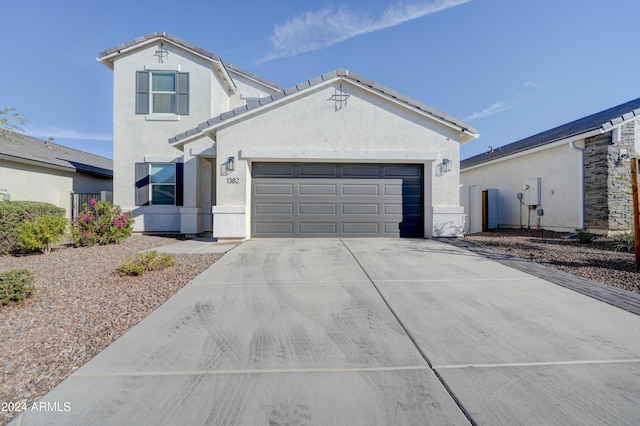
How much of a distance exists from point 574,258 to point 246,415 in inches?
305

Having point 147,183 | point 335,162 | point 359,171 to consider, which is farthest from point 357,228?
point 147,183

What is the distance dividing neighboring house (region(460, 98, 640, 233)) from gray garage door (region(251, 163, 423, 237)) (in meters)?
4.49

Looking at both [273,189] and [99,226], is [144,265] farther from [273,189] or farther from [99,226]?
[273,189]

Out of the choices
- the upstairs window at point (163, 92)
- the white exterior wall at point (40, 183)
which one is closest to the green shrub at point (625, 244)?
the upstairs window at point (163, 92)

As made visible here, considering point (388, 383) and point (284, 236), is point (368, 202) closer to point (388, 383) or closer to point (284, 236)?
point (284, 236)

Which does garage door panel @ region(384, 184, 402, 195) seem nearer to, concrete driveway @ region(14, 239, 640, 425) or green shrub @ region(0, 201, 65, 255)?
concrete driveway @ region(14, 239, 640, 425)

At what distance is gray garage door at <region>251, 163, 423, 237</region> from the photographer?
958 cm

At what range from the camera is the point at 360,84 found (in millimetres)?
9195

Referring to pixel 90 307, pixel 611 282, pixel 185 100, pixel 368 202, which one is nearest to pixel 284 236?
pixel 368 202

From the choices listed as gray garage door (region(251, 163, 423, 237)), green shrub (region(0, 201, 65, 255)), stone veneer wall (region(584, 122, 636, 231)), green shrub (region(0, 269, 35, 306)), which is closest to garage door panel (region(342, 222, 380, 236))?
gray garage door (region(251, 163, 423, 237))

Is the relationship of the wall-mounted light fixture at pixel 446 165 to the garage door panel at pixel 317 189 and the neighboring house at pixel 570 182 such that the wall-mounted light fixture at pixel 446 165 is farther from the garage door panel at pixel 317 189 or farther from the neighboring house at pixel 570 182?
the garage door panel at pixel 317 189

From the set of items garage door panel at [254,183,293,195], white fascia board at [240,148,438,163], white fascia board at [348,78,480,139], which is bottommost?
garage door panel at [254,183,293,195]

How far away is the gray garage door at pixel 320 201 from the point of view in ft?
31.4

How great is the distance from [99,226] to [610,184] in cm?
1639
